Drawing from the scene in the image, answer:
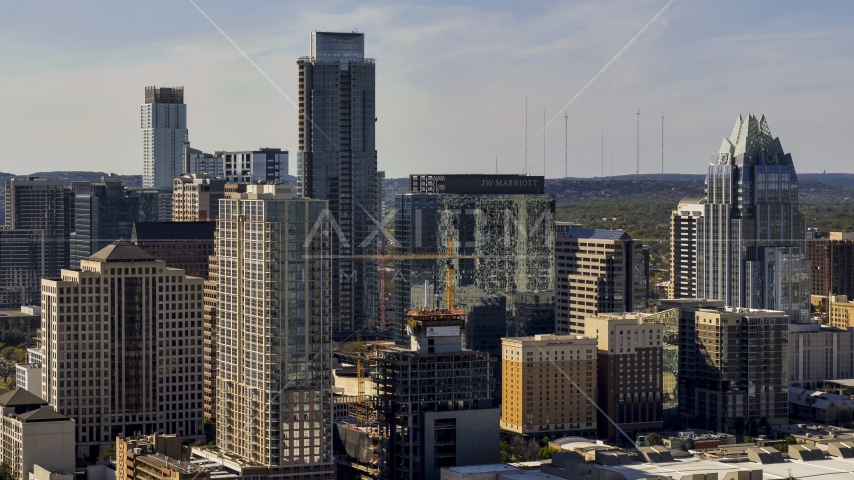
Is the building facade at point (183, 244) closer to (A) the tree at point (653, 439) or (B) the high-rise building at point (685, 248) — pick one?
(A) the tree at point (653, 439)

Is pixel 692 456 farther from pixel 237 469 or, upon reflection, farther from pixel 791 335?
pixel 791 335

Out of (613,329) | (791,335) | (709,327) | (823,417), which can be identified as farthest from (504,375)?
(791,335)

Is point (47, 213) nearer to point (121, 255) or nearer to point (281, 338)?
point (121, 255)

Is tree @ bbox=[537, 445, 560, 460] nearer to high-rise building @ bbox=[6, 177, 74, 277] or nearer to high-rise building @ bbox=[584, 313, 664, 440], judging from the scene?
high-rise building @ bbox=[584, 313, 664, 440]

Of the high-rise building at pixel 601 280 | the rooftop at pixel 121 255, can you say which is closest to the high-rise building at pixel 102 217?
the high-rise building at pixel 601 280

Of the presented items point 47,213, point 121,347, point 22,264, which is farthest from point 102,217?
point 121,347

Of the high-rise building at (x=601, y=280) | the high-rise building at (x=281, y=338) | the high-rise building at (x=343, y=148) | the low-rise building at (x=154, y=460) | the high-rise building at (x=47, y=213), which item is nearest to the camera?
the low-rise building at (x=154, y=460)

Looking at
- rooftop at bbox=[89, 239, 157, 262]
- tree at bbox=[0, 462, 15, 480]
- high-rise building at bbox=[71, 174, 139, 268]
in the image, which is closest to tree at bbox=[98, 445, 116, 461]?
tree at bbox=[0, 462, 15, 480]
